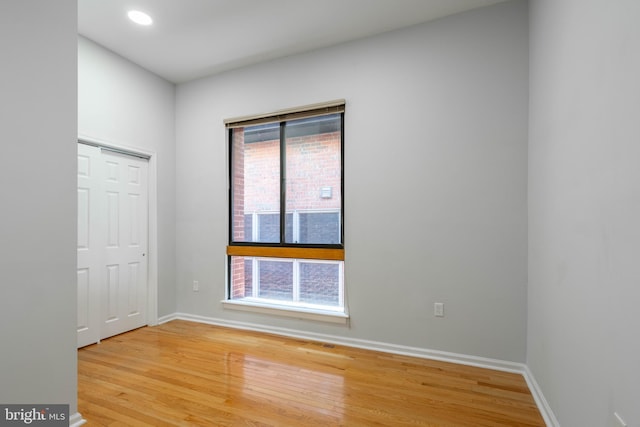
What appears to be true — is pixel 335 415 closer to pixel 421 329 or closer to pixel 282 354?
pixel 282 354

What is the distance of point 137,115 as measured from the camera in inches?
144

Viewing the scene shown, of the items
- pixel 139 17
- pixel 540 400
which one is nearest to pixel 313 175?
pixel 139 17

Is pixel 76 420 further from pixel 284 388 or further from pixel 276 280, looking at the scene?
pixel 276 280

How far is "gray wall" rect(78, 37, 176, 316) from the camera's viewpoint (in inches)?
125

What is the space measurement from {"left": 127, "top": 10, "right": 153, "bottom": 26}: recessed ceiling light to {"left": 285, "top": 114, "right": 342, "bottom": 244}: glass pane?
1586 millimetres

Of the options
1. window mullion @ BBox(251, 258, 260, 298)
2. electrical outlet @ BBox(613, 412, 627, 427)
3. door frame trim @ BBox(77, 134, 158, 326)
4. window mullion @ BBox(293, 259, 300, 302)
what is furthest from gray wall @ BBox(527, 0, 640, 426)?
door frame trim @ BBox(77, 134, 158, 326)

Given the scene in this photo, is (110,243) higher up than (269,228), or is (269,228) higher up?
(269,228)

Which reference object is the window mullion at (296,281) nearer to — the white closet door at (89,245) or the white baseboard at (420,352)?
the white baseboard at (420,352)

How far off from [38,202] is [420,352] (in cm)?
303

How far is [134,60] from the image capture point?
11.7 feet

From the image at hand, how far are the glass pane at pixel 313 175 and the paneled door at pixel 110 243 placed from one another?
1804 millimetres

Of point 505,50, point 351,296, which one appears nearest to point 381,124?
point 505,50

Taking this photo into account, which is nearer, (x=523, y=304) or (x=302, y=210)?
(x=523, y=304)

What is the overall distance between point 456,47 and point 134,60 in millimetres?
3417
